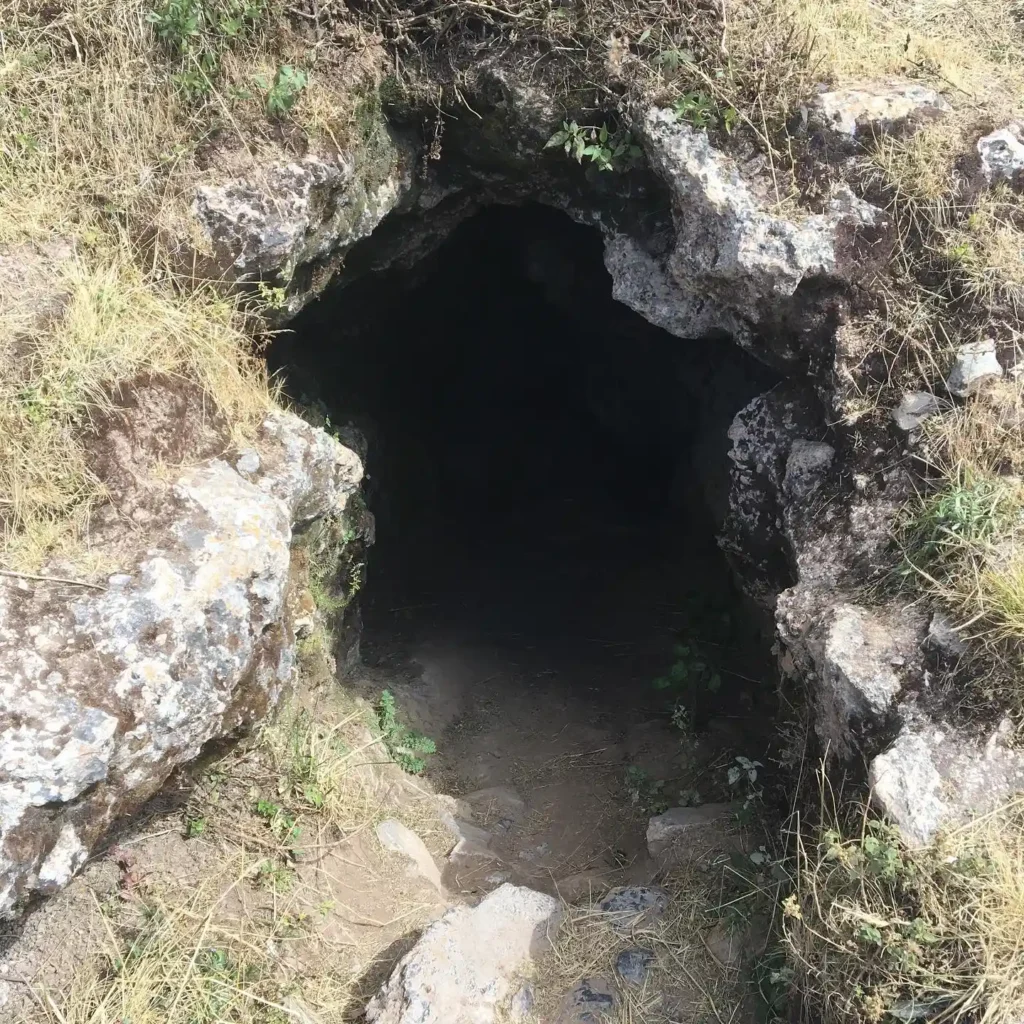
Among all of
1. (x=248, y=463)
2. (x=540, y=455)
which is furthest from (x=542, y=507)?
(x=248, y=463)

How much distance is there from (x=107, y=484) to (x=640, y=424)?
6143mm

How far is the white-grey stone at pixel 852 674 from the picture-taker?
2.87 m

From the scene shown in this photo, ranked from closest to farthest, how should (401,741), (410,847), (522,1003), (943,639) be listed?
(943,639)
(522,1003)
(410,847)
(401,741)

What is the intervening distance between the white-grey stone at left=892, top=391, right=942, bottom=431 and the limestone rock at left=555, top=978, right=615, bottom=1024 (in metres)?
2.54

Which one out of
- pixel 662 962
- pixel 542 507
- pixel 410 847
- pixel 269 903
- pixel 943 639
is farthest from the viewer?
pixel 542 507

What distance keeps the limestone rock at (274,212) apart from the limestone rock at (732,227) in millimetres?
Answer: 1447

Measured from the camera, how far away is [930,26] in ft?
14.4

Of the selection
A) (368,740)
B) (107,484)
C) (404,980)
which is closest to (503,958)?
(404,980)

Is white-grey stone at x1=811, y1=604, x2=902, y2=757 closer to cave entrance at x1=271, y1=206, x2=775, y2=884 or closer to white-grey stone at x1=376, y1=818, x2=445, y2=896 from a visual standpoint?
cave entrance at x1=271, y1=206, x2=775, y2=884

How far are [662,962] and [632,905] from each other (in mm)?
277

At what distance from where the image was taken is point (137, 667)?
8.60 ft

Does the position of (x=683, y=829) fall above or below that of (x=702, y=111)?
below

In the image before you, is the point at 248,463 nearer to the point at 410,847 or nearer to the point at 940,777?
the point at 410,847

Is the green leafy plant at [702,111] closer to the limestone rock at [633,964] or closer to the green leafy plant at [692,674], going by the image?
the green leafy plant at [692,674]
